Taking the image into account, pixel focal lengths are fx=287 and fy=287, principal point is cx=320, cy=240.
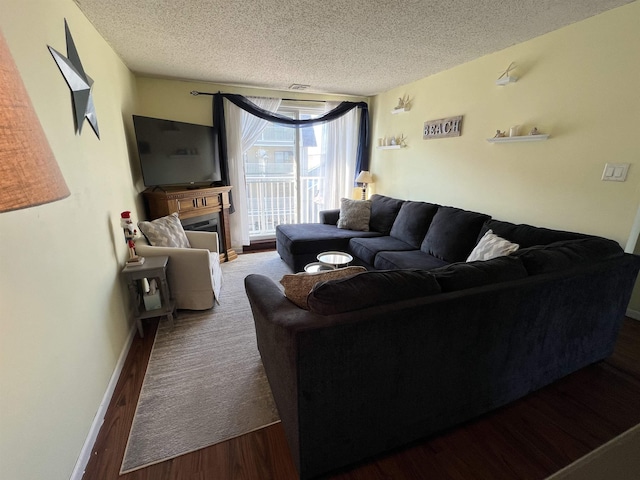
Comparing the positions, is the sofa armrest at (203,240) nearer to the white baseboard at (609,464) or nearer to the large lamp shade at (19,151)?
the large lamp shade at (19,151)

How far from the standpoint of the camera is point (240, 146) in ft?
13.4

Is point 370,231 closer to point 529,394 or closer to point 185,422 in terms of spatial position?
point 529,394

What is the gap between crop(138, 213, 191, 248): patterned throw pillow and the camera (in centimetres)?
255

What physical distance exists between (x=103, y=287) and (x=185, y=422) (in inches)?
37.8

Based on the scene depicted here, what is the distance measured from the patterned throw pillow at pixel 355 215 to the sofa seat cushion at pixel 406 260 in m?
0.91

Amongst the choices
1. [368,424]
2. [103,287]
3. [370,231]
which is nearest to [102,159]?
[103,287]

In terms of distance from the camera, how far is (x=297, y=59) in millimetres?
2848

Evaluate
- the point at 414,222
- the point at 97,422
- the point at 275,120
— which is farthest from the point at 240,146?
the point at 97,422

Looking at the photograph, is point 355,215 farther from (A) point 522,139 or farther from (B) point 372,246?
(A) point 522,139

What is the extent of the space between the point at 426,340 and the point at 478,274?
0.41 meters

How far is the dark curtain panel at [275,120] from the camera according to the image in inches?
152

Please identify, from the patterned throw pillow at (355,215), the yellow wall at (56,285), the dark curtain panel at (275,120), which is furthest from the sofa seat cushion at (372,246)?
the yellow wall at (56,285)

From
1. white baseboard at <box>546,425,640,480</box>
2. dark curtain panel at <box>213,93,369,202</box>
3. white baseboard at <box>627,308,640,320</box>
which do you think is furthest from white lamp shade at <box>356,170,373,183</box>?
white baseboard at <box>546,425,640,480</box>

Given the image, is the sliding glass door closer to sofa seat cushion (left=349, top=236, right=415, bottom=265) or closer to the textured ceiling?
the textured ceiling
